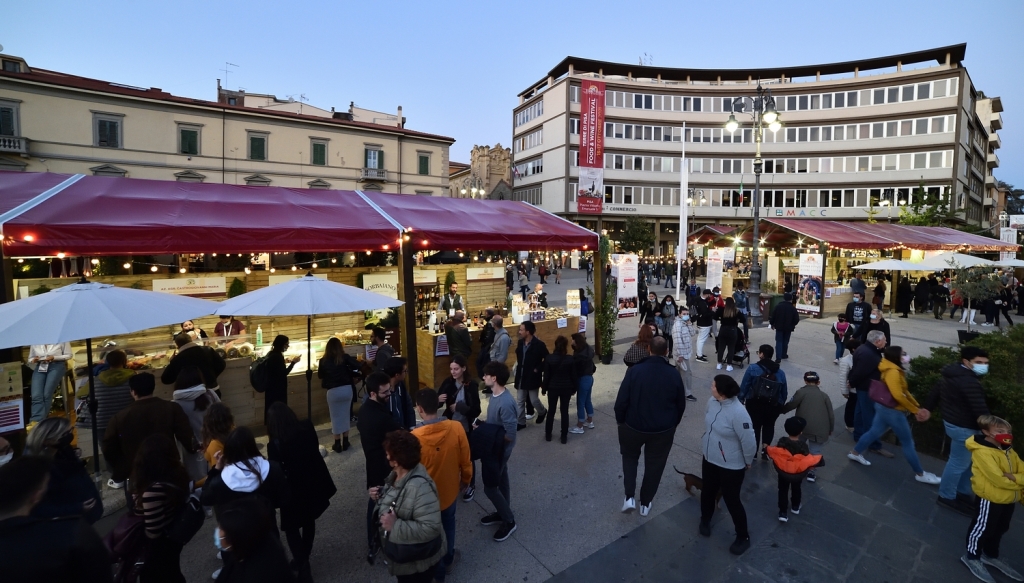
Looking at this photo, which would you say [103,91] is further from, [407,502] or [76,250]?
[407,502]

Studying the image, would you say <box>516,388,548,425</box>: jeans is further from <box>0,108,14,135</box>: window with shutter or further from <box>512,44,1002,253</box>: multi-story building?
<box>512,44,1002,253</box>: multi-story building

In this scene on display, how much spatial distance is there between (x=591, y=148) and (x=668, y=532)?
136 feet

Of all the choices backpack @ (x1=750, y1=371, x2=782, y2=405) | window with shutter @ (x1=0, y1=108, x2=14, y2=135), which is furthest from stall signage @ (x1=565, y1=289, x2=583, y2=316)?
window with shutter @ (x1=0, y1=108, x2=14, y2=135)

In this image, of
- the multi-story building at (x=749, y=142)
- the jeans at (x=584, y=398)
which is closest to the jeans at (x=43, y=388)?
the jeans at (x=584, y=398)

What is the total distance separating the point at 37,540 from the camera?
78.8 inches

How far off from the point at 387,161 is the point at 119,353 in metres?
32.2

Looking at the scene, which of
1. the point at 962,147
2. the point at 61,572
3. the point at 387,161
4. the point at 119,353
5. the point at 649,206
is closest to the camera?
the point at 61,572

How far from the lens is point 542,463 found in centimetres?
591

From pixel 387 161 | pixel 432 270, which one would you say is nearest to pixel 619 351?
pixel 432 270

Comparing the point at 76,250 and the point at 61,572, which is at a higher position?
the point at 76,250

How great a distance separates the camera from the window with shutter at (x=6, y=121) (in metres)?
24.1

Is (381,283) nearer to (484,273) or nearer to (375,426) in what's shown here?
(484,273)

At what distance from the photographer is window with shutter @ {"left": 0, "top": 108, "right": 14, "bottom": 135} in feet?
79.1

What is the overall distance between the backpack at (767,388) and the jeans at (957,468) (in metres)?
1.60
